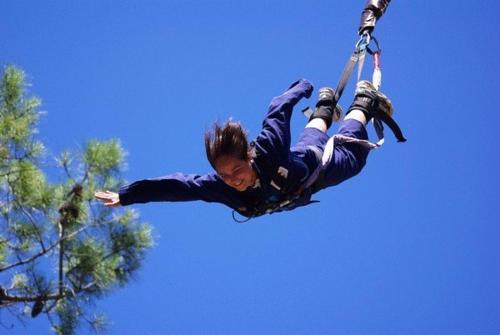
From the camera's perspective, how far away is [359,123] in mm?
3371

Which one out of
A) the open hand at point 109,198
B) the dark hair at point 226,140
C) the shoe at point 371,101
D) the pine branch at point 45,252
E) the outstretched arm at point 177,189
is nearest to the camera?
the dark hair at point 226,140

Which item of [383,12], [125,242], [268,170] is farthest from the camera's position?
[125,242]

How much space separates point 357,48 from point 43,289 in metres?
2.44

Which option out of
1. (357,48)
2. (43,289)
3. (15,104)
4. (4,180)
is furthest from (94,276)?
(357,48)

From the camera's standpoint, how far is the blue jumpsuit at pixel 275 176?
2852 millimetres

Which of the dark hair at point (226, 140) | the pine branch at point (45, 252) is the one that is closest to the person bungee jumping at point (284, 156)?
the dark hair at point (226, 140)

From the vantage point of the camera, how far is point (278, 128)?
9.32 feet

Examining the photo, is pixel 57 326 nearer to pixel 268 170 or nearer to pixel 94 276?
pixel 94 276

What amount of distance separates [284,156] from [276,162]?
1.8 inches

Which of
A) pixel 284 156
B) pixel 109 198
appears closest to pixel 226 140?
pixel 284 156

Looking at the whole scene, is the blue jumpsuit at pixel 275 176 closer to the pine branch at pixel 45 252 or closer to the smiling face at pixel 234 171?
the smiling face at pixel 234 171

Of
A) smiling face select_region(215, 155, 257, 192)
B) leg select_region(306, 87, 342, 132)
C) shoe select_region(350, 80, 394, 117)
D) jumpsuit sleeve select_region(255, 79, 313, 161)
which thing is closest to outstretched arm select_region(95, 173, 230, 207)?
smiling face select_region(215, 155, 257, 192)

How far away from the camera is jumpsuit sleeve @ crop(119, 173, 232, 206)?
121 inches

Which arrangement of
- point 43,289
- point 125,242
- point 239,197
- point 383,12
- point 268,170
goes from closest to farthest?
point 268,170
point 239,197
point 383,12
point 43,289
point 125,242
